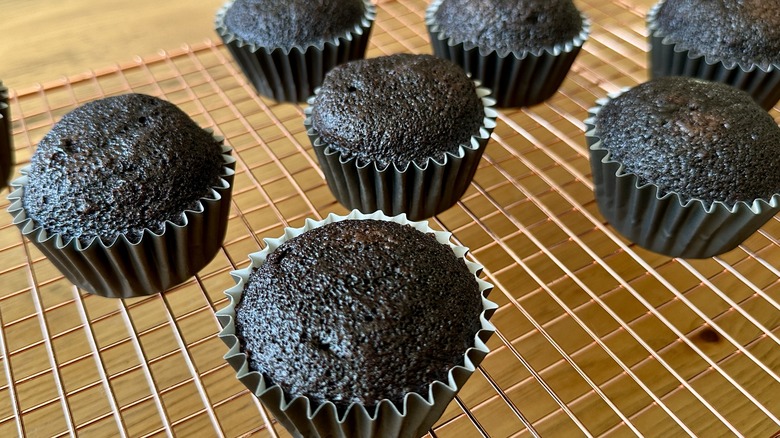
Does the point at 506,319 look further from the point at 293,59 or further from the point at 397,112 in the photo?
the point at 293,59

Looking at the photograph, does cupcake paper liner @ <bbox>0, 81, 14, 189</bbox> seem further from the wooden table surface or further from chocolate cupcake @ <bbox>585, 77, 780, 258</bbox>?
chocolate cupcake @ <bbox>585, 77, 780, 258</bbox>

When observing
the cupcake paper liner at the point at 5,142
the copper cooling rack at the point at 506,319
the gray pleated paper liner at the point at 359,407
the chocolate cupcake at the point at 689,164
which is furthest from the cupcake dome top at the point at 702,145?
the cupcake paper liner at the point at 5,142

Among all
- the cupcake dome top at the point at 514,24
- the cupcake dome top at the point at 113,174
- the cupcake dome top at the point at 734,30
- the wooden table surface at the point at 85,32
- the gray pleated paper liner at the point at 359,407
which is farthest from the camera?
the wooden table surface at the point at 85,32

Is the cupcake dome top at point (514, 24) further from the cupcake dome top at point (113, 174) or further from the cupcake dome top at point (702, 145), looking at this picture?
the cupcake dome top at point (113, 174)

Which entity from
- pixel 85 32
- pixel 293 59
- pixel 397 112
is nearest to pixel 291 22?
pixel 293 59

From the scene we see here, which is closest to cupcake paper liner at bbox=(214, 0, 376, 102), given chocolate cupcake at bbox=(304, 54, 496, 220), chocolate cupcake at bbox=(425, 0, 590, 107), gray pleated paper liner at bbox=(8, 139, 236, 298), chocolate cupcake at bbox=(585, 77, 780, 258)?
chocolate cupcake at bbox=(425, 0, 590, 107)

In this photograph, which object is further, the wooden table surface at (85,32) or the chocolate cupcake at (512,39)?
the wooden table surface at (85,32)

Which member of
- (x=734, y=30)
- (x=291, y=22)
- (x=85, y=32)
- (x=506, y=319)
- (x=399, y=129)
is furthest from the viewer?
(x=85, y=32)
